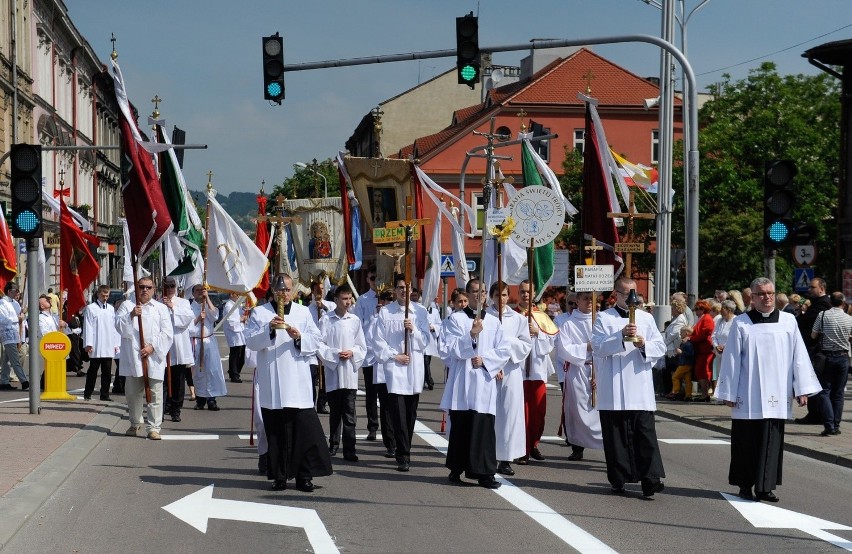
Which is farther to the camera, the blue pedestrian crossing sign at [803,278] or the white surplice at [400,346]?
the blue pedestrian crossing sign at [803,278]

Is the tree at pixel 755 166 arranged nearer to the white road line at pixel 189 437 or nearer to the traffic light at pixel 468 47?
the traffic light at pixel 468 47

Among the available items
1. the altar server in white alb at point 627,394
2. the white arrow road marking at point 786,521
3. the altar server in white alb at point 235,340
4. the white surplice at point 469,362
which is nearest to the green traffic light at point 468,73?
the white surplice at point 469,362

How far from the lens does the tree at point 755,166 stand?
152 feet

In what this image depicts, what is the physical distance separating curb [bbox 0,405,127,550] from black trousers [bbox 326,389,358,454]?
A: 2.59m

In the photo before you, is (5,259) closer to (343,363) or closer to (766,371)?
(343,363)

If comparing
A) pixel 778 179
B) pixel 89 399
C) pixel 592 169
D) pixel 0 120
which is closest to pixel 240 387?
pixel 89 399

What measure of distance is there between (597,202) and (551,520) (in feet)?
31.4

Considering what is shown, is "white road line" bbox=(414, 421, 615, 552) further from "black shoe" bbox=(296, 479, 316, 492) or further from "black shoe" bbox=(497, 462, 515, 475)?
"black shoe" bbox=(296, 479, 316, 492)

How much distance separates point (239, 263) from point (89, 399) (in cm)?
546

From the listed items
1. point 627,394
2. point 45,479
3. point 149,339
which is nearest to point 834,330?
point 627,394

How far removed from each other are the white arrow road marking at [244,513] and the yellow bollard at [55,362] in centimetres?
932

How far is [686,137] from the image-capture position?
21797mm

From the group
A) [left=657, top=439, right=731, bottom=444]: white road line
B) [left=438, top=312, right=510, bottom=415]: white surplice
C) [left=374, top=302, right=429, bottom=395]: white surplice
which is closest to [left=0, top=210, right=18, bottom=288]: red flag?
[left=374, top=302, right=429, bottom=395]: white surplice

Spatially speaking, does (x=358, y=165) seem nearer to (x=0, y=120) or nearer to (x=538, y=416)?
(x=538, y=416)
